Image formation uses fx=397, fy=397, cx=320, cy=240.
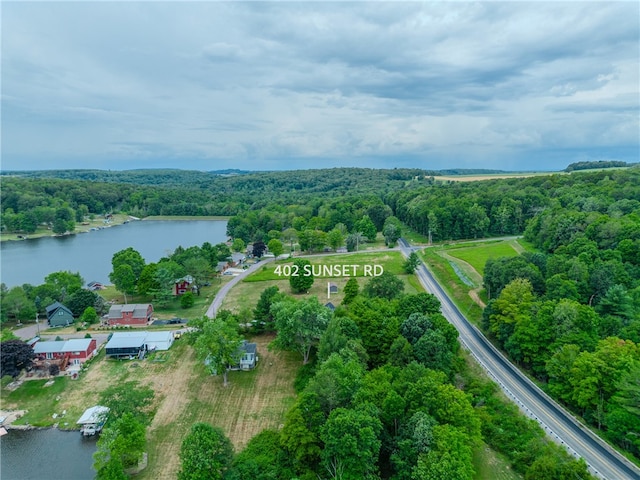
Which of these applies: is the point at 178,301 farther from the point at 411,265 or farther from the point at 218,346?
the point at 411,265

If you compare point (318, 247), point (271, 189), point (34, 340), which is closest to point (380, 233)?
point (318, 247)

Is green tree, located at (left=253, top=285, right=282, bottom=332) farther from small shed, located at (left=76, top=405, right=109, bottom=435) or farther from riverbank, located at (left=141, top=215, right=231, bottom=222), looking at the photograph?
riverbank, located at (left=141, top=215, right=231, bottom=222)

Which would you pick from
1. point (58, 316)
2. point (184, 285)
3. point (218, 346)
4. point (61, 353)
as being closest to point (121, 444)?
point (218, 346)

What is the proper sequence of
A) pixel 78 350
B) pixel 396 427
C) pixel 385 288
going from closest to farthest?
pixel 396 427 → pixel 78 350 → pixel 385 288

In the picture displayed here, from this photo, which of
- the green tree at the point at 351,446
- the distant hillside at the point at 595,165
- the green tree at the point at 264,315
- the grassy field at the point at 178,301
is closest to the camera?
the green tree at the point at 351,446

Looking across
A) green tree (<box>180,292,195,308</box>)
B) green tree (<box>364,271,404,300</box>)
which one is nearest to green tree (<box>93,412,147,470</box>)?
green tree (<box>364,271,404,300</box>)

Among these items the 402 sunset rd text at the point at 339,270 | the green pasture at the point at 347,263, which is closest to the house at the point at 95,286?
the green pasture at the point at 347,263

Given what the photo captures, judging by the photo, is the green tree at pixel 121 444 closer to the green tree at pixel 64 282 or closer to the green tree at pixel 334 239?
the green tree at pixel 64 282
